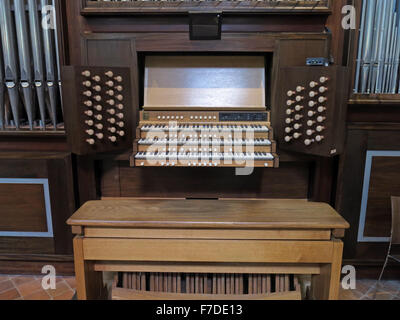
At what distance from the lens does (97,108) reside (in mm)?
2430

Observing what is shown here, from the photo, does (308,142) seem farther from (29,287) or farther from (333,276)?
(29,287)

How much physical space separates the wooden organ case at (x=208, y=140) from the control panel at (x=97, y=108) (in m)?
0.01

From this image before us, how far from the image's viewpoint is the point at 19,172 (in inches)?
111

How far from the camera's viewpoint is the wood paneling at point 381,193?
2.75 meters

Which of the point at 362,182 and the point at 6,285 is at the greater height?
the point at 362,182

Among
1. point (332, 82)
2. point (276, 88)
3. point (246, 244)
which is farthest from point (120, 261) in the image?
point (332, 82)

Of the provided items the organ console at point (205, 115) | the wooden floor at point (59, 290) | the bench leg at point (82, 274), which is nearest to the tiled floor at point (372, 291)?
the wooden floor at point (59, 290)

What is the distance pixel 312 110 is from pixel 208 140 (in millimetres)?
829

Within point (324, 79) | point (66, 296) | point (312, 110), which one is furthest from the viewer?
point (66, 296)

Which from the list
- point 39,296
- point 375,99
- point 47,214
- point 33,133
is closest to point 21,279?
point 39,296

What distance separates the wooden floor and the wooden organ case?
2.47 feet

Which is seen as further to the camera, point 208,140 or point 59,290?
point 59,290

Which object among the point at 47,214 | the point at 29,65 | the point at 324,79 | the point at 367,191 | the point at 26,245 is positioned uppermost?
the point at 29,65

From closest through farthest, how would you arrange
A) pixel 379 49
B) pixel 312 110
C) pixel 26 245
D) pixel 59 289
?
pixel 312 110 → pixel 379 49 → pixel 59 289 → pixel 26 245
